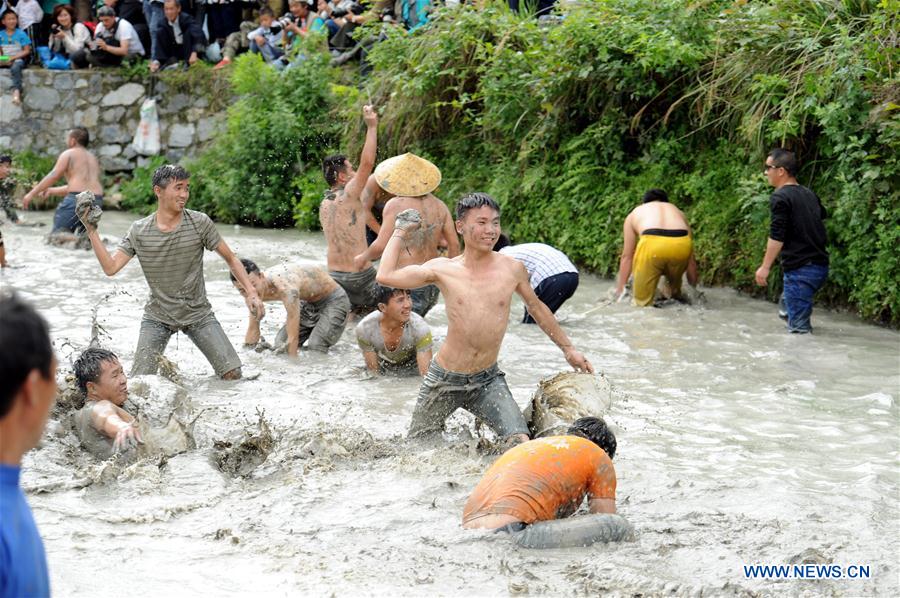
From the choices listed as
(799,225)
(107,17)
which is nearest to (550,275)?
(799,225)

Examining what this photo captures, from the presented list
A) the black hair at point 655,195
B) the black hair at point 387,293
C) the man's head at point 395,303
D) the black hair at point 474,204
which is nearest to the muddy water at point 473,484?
the man's head at point 395,303

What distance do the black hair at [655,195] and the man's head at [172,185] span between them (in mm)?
5038

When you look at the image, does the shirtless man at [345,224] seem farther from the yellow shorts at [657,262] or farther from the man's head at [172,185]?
the yellow shorts at [657,262]

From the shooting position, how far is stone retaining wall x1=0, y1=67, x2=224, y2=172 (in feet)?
60.5

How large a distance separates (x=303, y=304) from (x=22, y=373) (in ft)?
22.0

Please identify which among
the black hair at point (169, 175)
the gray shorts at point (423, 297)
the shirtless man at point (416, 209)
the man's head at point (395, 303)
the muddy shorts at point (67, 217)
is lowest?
the muddy shorts at point (67, 217)

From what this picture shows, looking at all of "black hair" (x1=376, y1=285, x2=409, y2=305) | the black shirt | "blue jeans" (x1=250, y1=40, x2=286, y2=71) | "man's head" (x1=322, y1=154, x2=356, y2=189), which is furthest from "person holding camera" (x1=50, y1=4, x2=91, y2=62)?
the black shirt

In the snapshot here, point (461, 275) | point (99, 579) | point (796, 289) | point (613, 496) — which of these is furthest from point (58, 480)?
point (796, 289)

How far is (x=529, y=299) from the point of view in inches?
233

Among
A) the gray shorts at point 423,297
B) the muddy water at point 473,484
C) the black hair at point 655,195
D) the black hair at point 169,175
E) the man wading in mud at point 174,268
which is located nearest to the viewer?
the muddy water at point 473,484

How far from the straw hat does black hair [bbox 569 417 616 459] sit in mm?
3847

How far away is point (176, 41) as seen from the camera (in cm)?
1825

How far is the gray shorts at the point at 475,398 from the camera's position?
19.1 feet

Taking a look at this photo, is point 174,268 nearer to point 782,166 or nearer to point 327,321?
point 327,321
